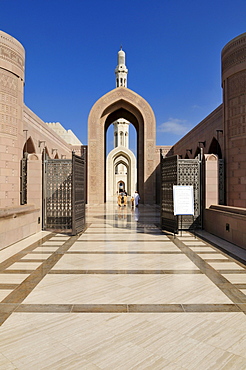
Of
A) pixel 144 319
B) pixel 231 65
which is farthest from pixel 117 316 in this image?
pixel 231 65

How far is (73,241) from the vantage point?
6.30m

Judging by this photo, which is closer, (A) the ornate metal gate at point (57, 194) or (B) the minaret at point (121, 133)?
(A) the ornate metal gate at point (57, 194)

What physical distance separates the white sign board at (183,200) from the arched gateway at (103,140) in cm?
1103

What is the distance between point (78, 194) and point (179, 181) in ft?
9.22

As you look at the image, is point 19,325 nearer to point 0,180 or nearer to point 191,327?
point 191,327

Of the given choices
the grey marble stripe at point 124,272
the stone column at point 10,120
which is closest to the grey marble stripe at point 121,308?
the grey marble stripe at point 124,272

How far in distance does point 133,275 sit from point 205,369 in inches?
80.1

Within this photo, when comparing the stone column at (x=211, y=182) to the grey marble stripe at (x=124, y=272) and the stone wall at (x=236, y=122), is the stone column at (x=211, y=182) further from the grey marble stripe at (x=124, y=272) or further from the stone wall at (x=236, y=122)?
the grey marble stripe at (x=124, y=272)

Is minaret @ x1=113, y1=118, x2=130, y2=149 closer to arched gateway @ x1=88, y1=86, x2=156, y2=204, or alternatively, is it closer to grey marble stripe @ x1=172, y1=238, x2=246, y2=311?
arched gateway @ x1=88, y1=86, x2=156, y2=204

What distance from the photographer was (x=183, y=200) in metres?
7.04

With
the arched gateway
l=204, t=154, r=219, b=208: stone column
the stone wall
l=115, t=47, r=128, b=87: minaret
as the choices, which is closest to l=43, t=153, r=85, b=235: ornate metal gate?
l=204, t=154, r=219, b=208: stone column

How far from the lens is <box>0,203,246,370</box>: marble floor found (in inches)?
76.4

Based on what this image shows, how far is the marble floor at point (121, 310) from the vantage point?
1.94m

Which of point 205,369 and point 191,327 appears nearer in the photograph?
point 205,369
